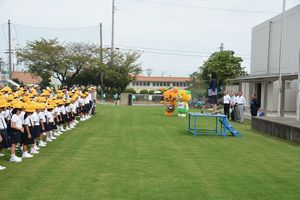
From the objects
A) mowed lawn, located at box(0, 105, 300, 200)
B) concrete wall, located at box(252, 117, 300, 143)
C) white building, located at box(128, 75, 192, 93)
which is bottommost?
mowed lawn, located at box(0, 105, 300, 200)

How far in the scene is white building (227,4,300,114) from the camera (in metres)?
26.7

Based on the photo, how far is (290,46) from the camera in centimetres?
2758

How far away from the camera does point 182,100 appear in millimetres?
24469

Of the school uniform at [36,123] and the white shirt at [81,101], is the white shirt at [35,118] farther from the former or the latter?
the white shirt at [81,101]

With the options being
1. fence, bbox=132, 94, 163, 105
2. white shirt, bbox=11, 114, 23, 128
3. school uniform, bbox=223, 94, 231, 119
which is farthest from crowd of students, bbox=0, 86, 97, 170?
fence, bbox=132, 94, 163, 105

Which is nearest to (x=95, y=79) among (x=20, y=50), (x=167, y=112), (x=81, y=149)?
(x=20, y=50)

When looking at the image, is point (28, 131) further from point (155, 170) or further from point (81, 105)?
point (81, 105)

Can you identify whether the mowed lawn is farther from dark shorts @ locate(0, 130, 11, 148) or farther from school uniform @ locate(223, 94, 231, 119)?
school uniform @ locate(223, 94, 231, 119)

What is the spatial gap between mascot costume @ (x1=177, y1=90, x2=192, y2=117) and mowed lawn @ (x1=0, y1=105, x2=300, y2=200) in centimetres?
1036

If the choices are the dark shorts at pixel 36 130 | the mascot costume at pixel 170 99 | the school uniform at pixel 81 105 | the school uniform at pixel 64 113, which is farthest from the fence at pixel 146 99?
the dark shorts at pixel 36 130

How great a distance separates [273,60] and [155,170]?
81.9 ft

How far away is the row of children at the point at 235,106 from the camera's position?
2186cm

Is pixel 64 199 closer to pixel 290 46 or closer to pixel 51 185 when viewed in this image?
pixel 51 185

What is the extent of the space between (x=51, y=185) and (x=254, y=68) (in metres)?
31.1
